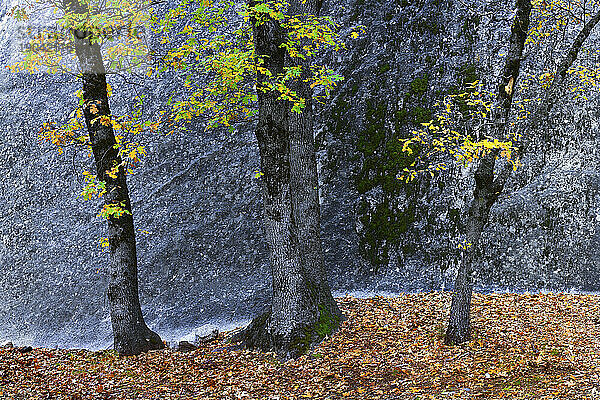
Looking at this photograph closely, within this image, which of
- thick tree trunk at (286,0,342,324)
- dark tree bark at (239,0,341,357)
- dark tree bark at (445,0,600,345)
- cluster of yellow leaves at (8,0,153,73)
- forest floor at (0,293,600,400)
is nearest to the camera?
forest floor at (0,293,600,400)

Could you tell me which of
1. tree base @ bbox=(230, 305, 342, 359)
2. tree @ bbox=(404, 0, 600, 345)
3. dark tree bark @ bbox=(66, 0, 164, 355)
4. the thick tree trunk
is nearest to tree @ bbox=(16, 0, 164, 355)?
dark tree bark @ bbox=(66, 0, 164, 355)

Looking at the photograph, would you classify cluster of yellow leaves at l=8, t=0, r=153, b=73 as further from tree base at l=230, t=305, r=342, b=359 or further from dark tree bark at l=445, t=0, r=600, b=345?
dark tree bark at l=445, t=0, r=600, b=345

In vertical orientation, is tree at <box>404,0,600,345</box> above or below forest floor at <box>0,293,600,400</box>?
above

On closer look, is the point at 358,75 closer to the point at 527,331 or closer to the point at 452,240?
the point at 452,240

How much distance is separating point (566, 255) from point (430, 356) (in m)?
6.45

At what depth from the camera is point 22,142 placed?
1770cm

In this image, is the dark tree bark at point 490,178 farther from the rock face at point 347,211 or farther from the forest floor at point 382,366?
the rock face at point 347,211

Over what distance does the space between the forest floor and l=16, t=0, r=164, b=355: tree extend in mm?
554

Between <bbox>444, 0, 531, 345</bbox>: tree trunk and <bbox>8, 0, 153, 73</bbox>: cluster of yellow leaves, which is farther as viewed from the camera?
<bbox>8, 0, 153, 73</bbox>: cluster of yellow leaves

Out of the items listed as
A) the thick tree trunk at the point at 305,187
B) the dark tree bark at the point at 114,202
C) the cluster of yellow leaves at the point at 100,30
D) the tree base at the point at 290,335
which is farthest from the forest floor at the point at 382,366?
the cluster of yellow leaves at the point at 100,30

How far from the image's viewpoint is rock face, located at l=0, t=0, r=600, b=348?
1247cm

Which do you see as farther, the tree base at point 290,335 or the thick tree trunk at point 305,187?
the thick tree trunk at point 305,187

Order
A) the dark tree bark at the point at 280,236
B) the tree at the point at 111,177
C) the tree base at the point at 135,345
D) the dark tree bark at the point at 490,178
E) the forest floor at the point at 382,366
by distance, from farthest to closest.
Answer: the tree base at the point at 135,345, the tree at the point at 111,177, the dark tree bark at the point at 280,236, the dark tree bark at the point at 490,178, the forest floor at the point at 382,366

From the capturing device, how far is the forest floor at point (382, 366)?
246 inches
